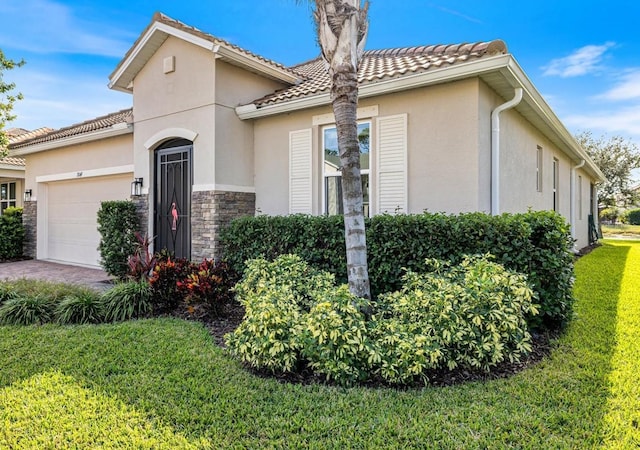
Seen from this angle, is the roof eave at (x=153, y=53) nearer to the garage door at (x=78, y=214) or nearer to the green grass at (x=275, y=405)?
the garage door at (x=78, y=214)

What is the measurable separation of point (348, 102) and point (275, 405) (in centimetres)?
385

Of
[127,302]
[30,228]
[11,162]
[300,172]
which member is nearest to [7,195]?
[11,162]

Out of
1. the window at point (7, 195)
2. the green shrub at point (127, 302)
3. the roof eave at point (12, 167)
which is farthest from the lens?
the window at point (7, 195)

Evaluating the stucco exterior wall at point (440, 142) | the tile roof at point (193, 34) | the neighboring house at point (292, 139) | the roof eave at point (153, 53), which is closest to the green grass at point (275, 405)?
the stucco exterior wall at point (440, 142)

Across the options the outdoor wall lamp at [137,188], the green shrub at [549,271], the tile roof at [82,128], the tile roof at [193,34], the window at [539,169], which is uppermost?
the tile roof at [193,34]

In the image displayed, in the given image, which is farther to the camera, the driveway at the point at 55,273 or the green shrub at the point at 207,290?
the driveway at the point at 55,273

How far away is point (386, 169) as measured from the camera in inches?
308

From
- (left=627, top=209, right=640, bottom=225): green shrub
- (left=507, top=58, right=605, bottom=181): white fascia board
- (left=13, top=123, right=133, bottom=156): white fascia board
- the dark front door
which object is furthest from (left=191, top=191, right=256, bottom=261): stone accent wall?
(left=627, top=209, right=640, bottom=225): green shrub

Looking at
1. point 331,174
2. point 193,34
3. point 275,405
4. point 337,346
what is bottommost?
point 275,405

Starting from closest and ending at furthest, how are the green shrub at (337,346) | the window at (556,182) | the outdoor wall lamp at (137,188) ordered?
the green shrub at (337,346) < the outdoor wall lamp at (137,188) < the window at (556,182)

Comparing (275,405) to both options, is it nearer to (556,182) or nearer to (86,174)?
(86,174)

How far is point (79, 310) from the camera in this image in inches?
264

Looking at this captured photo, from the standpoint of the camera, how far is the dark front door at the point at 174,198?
1004cm

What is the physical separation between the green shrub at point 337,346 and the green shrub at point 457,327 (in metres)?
0.21
